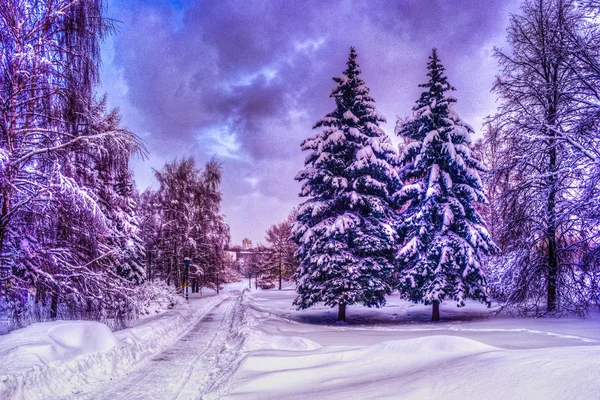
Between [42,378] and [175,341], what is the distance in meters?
5.80

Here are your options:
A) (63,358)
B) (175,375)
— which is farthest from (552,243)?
(63,358)

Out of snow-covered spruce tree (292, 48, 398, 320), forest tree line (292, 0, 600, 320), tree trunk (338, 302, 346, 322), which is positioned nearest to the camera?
forest tree line (292, 0, 600, 320)

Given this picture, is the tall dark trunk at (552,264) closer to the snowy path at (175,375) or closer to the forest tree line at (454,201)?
the forest tree line at (454,201)

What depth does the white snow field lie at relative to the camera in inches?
122

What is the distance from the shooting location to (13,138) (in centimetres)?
623

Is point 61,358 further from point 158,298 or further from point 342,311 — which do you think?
point 158,298

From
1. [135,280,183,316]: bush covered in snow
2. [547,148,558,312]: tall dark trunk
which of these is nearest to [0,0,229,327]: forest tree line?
[135,280,183,316]: bush covered in snow

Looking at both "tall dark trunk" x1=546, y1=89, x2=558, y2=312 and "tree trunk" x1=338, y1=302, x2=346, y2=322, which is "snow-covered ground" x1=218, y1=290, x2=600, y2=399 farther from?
"tree trunk" x1=338, y1=302, x2=346, y2=322

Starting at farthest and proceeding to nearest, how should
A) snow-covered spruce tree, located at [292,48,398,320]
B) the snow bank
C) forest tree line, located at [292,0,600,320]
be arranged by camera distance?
snow-covered spruce tree, located at [292,48,398,320] → forest tree line, located at [292,0,600,320] → the snow bank

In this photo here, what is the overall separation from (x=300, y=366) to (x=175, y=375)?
2.94m

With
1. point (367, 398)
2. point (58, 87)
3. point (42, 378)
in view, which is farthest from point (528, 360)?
point (58, 87)

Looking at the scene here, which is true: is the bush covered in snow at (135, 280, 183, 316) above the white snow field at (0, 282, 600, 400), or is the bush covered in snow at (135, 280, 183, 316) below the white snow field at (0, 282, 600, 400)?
below

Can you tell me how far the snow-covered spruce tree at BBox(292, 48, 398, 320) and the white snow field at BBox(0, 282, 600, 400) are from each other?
13.4 ft

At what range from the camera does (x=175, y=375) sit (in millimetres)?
6793
